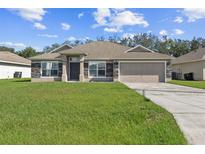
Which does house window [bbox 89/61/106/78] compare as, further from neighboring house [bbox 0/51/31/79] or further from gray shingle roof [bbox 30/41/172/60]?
neighboring house [bbox 0/51/31/79]

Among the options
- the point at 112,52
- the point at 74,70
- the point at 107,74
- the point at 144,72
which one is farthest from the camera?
the point at 112,52

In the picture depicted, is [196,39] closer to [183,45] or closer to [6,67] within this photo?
[183,45]

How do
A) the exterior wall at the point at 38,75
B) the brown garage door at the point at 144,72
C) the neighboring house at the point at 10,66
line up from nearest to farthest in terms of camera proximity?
1. the brown garage door at the point at 144,72
2. the exterior wall at the point at 38,75
3. the neighboring house at the point at 10,66

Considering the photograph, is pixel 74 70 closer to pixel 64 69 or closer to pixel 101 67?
pixel 64 69

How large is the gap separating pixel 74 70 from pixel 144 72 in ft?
25.6

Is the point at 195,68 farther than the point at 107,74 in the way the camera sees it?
Yes

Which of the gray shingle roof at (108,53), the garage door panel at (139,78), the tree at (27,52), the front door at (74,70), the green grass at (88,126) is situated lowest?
the green grass at (88,126)

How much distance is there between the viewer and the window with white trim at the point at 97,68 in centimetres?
2672

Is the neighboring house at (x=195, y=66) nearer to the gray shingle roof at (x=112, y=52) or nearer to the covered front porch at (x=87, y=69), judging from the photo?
the gray shingle roof at (x=112, y=52)

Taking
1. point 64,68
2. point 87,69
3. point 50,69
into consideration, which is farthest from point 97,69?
point 50,69

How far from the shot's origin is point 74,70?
27172 mm

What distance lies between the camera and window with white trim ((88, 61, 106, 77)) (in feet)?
87.7

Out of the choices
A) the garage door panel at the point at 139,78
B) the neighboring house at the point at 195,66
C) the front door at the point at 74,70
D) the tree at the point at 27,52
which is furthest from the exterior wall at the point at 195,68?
the tree at the point at 27,52

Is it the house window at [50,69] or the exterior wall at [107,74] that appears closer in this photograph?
the exterior wall at [107,74]
